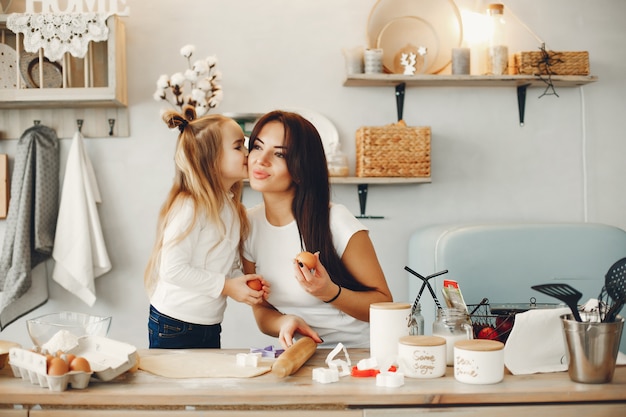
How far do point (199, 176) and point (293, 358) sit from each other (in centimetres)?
87

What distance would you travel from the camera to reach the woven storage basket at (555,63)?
3.15 meters

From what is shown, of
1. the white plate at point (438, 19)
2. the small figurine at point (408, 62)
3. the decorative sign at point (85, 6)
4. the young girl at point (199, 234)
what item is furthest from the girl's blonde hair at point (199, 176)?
the white plate at point (438, 19)

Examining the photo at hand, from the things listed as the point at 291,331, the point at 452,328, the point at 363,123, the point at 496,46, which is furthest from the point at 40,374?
the point at 496,46

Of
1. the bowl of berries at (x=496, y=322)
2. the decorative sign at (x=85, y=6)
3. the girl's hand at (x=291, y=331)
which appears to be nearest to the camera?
the bowl of berries at (x=496, y=322)

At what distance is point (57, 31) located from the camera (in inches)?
116

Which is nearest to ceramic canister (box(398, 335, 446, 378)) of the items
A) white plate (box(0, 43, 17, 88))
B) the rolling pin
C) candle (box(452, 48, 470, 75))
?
the rolling pin

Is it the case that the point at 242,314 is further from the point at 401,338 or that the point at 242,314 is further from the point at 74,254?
the point at 401,338

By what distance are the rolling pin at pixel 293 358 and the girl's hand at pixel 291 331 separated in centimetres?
9

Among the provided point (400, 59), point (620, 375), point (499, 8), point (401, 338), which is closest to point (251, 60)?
point (400, 59)

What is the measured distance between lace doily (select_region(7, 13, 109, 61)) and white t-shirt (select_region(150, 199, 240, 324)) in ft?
4.05

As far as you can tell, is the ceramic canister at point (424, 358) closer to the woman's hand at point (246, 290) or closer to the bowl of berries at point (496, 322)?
the bowl of berries at point (496, 322)

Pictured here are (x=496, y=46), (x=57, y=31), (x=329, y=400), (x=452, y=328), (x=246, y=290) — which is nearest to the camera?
(x=329, y=400)

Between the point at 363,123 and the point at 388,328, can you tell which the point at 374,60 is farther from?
the point at 388,328

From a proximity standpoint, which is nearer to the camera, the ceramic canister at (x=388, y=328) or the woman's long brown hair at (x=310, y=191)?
the ceramic canister at (x=388, y=328)
